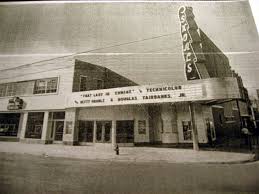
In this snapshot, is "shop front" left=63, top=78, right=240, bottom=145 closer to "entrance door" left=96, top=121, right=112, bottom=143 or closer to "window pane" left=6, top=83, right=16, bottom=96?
"entrance door" left=96, top=121, right=112, bottom=143

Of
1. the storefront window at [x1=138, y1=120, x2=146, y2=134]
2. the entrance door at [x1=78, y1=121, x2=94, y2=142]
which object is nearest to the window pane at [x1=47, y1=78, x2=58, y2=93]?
the entrance door at [x1=78, y1=121, x2=94, y2=142]

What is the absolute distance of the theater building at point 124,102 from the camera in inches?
92.6

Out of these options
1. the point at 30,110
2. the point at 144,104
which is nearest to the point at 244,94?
the point at 144,104

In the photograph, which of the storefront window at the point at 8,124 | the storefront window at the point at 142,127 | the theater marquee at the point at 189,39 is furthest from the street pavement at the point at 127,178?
the theater marquee at the point at 189,39

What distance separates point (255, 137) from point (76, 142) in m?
2.39

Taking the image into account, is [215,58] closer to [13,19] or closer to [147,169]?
[147,169]

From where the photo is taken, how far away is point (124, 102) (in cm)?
259

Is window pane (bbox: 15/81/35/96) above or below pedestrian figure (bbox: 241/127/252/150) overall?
above

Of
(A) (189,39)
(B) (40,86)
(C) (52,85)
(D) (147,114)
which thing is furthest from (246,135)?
(B) (40,86)

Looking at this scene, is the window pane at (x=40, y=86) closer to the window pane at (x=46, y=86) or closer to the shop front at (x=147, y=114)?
the window pane at (x=46, y=86)

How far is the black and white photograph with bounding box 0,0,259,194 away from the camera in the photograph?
2264 millimetres

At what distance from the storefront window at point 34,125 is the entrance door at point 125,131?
1.11 m

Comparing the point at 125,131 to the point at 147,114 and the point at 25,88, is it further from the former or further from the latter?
the point at 25,88

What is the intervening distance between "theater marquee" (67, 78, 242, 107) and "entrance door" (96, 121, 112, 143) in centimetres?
31
